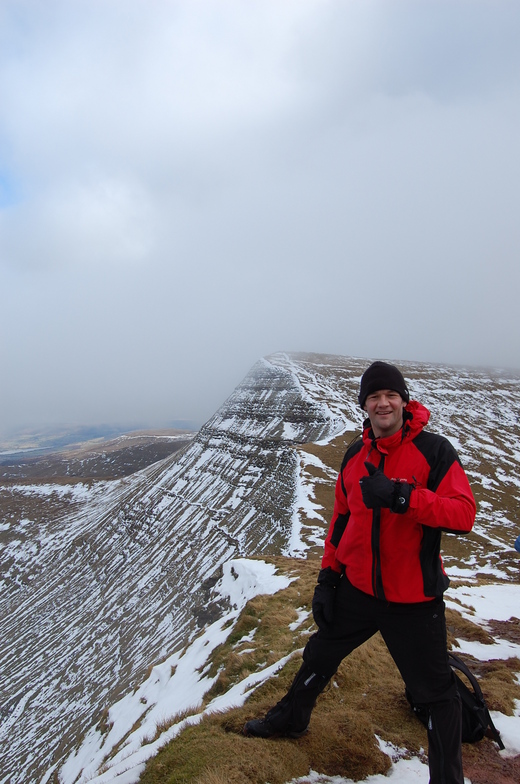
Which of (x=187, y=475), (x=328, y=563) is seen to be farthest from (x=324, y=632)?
(x=187, y=475)

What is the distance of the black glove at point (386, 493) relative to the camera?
386cm

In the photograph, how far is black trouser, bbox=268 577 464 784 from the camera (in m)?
4.01

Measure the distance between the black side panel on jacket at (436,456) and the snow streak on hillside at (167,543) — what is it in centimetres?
2183

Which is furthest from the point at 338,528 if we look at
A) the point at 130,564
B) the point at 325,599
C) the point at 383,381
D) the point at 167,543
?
the point at 130,564

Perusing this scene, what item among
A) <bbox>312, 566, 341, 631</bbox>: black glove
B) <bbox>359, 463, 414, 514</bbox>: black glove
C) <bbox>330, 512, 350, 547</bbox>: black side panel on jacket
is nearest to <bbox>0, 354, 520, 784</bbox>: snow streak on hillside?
<bbox>312, 566, 341, 631</bbox>: black glove

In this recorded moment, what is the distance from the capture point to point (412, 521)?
423cm

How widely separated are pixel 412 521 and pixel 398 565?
0.53 m

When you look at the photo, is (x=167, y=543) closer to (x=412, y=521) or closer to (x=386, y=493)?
(x=412, y=521)

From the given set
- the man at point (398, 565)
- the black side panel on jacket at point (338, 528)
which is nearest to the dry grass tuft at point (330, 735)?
the man at point (398, 565)

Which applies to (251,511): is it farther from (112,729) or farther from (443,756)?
(443,756)

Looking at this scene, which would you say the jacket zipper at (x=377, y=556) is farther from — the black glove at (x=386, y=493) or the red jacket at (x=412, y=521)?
the black glove at (x=386, y=493)

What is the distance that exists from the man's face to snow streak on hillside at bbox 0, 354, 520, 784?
854 inches

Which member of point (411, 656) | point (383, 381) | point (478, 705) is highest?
point (383, 381)

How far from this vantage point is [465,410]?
76.2m
